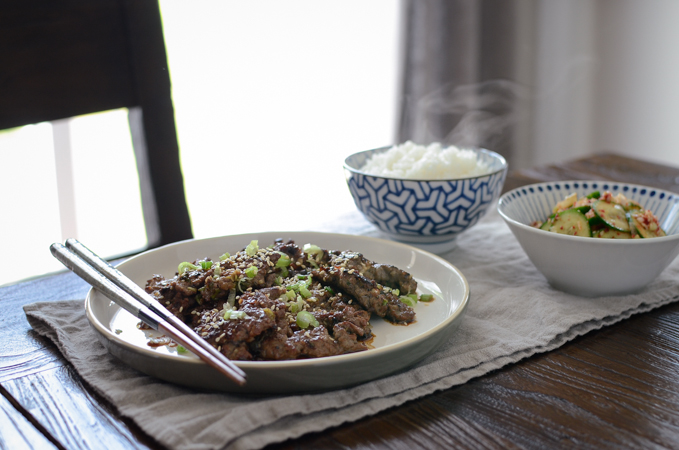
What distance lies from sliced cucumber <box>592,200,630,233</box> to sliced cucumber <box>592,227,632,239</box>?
1 centimetres

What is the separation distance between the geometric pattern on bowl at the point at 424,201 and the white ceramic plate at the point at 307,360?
164 mm

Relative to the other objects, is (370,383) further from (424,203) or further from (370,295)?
(424,203)

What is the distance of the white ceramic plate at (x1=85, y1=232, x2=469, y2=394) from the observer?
1.14 m

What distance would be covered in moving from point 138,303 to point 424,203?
1052 mm

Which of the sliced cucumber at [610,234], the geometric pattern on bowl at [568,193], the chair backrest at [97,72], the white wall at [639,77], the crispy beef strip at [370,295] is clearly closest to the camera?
the crispy beef strip at [370,295]

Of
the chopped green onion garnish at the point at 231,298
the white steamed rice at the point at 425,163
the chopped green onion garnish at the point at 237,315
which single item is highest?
the white steamed rice at the point at 425,163

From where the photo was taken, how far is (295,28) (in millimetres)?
4480

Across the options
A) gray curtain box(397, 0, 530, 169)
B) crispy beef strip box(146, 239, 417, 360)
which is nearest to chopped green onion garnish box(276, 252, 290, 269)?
crispy beef strip box(146, 239, 417, 360)

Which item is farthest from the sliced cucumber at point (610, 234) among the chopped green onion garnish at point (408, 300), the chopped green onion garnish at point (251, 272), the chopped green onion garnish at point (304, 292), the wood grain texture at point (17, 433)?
the wood grain texture at point (17, 433)

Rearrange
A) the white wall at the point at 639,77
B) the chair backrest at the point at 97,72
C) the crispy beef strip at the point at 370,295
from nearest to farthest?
1. the crispy beef strip at the point at 370,295
2. the chair backrest at the point at 97,72
3. the white wall at the point at 639,77

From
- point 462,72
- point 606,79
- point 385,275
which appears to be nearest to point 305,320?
point 385,275

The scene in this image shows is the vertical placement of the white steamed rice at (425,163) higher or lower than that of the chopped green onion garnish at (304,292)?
higher

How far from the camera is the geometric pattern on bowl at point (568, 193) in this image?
1.91 metres

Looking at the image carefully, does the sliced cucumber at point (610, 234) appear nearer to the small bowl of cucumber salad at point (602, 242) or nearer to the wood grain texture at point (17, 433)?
the small bowl of cucumber salad at point (602, 242)
